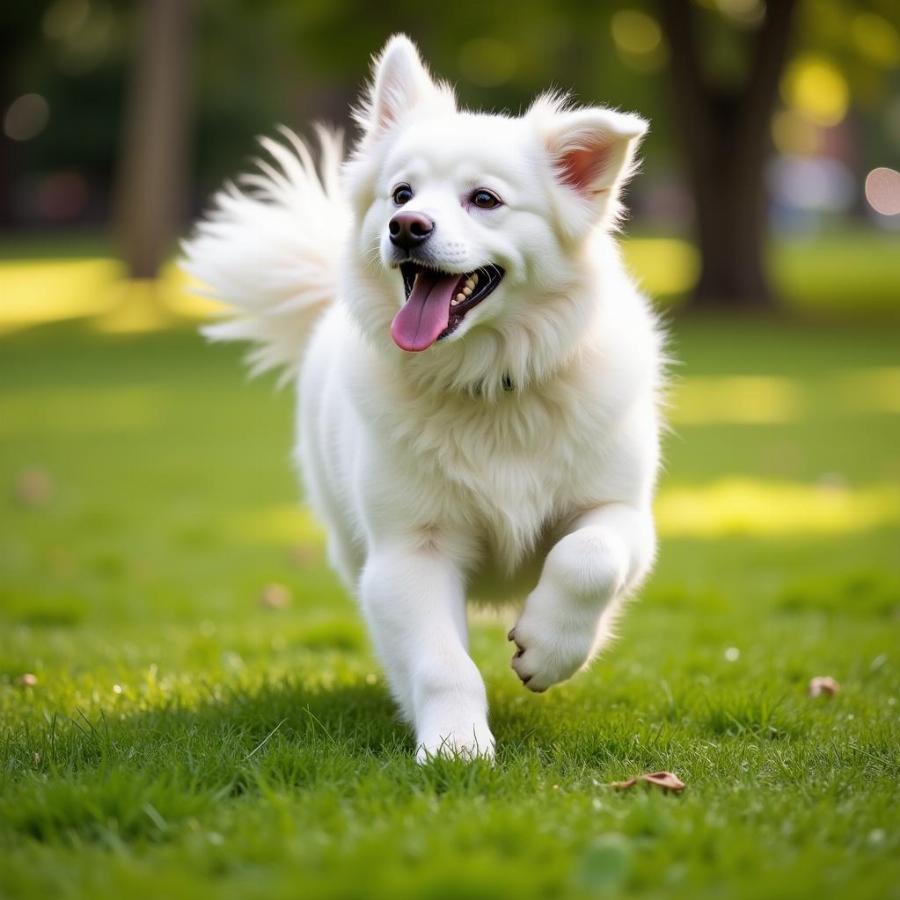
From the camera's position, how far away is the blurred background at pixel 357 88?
23.4 meters

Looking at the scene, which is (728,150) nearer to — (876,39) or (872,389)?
(876,39)

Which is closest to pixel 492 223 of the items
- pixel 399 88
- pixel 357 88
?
pixel 399 88

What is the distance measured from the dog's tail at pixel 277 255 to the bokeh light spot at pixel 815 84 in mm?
22080

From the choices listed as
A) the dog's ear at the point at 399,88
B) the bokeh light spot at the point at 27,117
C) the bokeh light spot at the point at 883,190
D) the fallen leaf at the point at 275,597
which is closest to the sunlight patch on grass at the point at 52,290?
the bokeh light spot at the point at 27,117

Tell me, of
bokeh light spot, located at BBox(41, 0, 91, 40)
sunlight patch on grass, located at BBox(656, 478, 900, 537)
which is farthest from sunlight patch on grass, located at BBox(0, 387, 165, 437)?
bokeh light spot, located at BBox(41, 0, 91, 40)

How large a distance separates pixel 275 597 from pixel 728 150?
58.2 feet

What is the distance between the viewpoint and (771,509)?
988cm

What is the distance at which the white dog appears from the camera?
4.14 metres

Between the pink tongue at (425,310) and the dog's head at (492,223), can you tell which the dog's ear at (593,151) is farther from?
the pink tongue at (425,310)

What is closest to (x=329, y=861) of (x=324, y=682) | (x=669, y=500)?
(x=324, y=682)

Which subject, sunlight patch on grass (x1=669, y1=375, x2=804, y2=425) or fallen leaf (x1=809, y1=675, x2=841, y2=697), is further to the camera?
sunlight patch on grass (x1=669, y1=375, x2=804, y2=425)

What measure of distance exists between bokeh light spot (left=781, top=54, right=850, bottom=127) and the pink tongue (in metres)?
23.8

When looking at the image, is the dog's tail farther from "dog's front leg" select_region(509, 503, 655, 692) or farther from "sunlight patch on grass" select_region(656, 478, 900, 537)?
"sunlight patch on grass" select_region(656, 478, 900, 537)

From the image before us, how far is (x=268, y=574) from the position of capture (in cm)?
848
